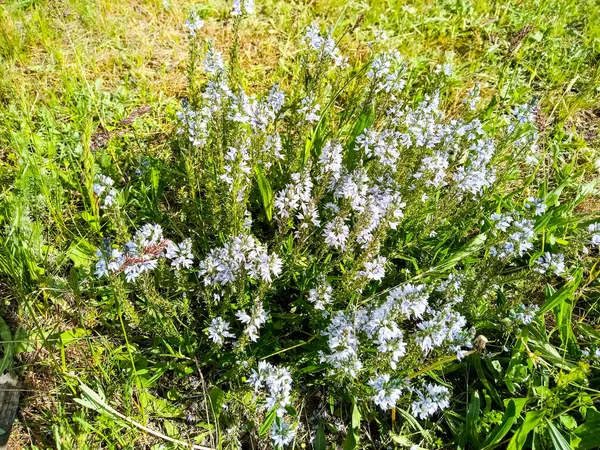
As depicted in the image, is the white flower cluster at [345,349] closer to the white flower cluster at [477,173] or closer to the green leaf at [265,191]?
the green leaf at [265,191]

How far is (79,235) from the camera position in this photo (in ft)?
11.1

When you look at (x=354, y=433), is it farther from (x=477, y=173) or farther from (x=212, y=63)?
(x=212, y=63)

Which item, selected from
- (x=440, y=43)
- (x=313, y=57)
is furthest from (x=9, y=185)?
(x=440, y=43)

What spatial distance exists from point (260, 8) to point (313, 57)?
80.3 inches

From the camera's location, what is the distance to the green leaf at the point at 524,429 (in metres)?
2.71

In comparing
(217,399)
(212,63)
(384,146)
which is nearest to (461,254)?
(384,146)

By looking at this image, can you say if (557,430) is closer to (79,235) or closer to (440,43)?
(79,235)

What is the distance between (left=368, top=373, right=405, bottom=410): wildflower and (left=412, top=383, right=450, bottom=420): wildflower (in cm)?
29

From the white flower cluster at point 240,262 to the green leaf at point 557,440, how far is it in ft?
5.98

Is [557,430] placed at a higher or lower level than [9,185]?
lower

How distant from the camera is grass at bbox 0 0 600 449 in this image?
2.80 meters

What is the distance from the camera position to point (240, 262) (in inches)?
100

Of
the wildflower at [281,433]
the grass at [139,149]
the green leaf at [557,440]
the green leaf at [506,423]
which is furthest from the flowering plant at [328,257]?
the green leaf at [557,440]

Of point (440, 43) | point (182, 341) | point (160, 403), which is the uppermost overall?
point (440, 43)
